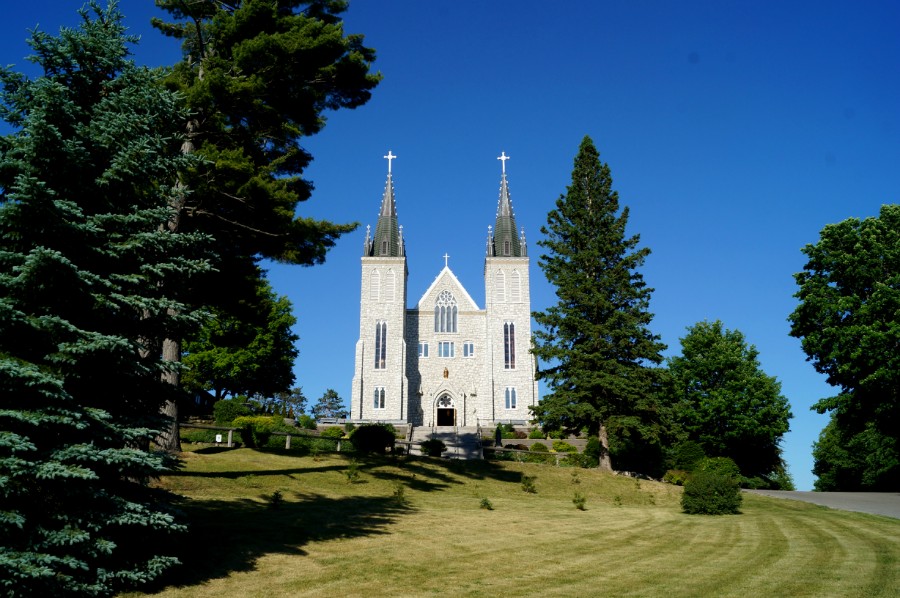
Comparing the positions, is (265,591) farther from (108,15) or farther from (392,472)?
(392,472)

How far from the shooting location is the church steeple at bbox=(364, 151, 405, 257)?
5962 centimetres

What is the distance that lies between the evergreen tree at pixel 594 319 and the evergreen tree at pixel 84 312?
2264 cm

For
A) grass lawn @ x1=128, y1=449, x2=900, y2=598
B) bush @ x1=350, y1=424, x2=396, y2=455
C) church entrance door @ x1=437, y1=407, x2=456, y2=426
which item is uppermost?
church entrance door @ x1=437, y1=407, x2=456, y2=426

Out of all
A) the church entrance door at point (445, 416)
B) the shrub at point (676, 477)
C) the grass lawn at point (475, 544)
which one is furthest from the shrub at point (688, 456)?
the church entrance door at point (445, 416)

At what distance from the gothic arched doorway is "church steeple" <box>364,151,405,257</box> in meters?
13.8

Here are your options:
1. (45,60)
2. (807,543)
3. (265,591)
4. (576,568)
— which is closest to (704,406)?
(807,543)

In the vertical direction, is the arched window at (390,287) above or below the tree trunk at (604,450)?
above

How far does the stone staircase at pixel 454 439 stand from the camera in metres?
34.0

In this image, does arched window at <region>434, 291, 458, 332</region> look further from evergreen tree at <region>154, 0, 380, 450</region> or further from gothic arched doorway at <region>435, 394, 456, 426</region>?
evergreen tree at <region>154, 0, 380, 450</region>

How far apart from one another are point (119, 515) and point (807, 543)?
1217 centimetres

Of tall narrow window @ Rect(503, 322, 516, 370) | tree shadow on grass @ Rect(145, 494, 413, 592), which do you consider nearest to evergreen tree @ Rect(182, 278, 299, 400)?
tall narrow window @ Rect(503, 322, 516, 370)

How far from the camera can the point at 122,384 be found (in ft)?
27.3

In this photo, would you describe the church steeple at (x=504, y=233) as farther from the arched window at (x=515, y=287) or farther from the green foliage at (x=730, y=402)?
the green foliage at (x=730, y=402)

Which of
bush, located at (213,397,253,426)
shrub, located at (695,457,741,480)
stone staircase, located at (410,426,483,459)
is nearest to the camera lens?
shrub, located at (695,457,741,480)
